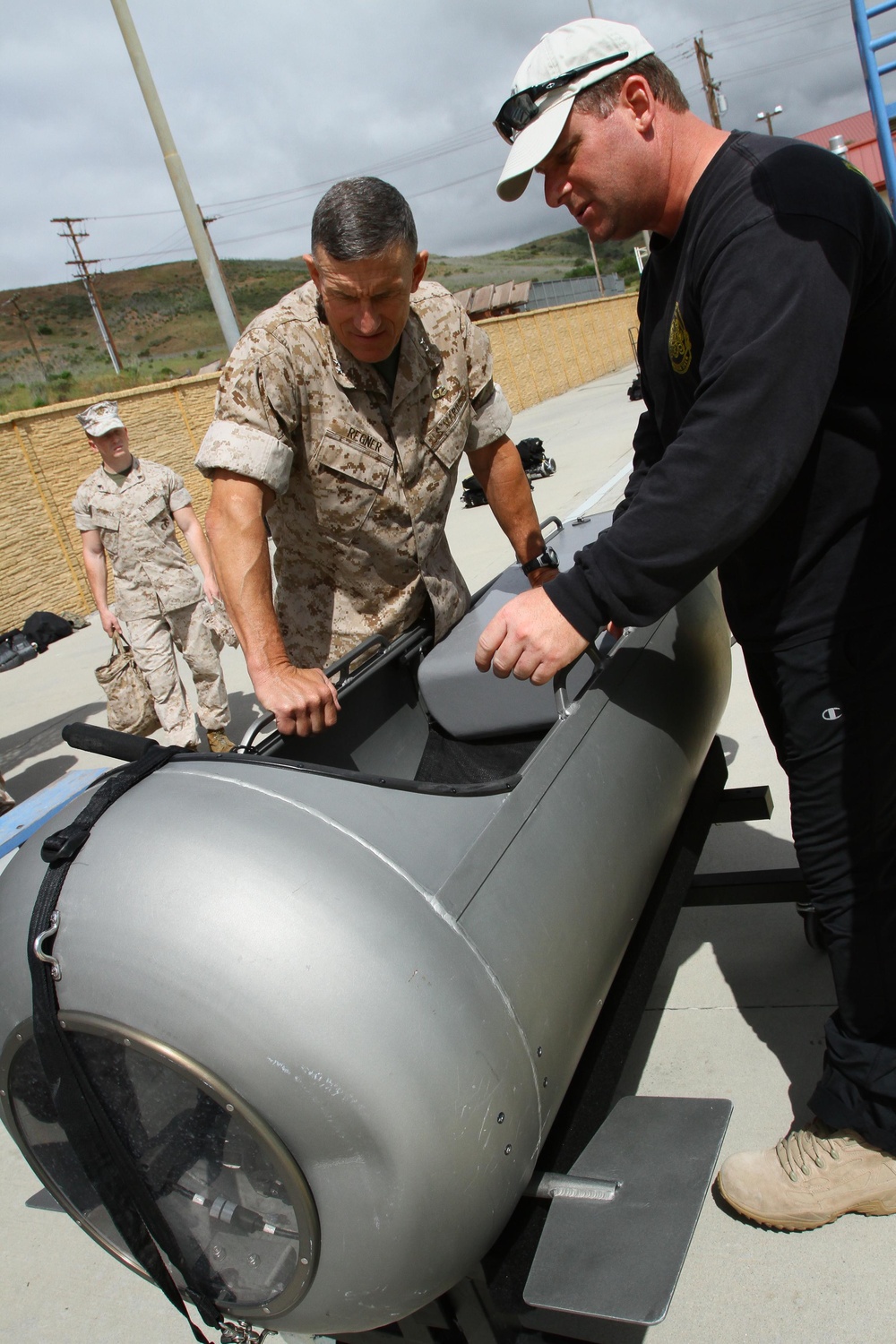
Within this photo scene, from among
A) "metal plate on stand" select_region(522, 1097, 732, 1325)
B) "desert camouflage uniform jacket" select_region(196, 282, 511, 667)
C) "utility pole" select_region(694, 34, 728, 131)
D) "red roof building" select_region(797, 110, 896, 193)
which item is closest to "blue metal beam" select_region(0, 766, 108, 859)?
"desert camouflage uniform jacket" select_region(196, 282, 511, 667)

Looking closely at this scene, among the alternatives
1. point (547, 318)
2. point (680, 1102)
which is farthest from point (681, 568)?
point (547, 318)

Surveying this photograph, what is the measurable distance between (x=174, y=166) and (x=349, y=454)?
675cm

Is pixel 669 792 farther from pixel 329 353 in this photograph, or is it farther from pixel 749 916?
pixel 329 353

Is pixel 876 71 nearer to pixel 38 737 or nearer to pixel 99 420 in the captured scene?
pixel 99 420

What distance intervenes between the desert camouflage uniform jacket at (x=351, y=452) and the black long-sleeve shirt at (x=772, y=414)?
839 millimetres

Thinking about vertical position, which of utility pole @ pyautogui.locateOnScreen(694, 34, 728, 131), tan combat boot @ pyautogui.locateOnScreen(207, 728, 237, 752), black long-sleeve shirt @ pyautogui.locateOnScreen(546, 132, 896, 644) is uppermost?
utility pole @ pyautogui.locateOnScreen(694, 34, 728, 131)

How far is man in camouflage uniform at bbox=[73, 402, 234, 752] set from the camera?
16.2 ft

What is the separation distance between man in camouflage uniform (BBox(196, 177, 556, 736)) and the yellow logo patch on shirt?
0.69 meters

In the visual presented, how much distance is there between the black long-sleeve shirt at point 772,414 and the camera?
131cm

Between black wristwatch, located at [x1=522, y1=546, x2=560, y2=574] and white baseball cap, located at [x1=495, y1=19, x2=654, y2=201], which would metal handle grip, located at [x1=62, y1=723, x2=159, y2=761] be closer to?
white baseball cap, located at [x1=495, y1=19, x2=654, y2=201]

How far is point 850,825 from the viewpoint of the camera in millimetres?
1617

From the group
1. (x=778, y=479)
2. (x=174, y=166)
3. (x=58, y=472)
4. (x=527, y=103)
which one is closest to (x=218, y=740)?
(x=527, y=103)

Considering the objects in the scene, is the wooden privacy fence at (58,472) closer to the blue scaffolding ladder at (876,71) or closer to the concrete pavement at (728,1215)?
the blue scaffolding ladder at (876,71)

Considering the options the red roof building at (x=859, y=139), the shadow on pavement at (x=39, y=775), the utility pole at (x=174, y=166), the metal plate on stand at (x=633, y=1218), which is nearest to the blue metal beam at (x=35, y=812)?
the shadow on pavement at (x=39, y=775)
